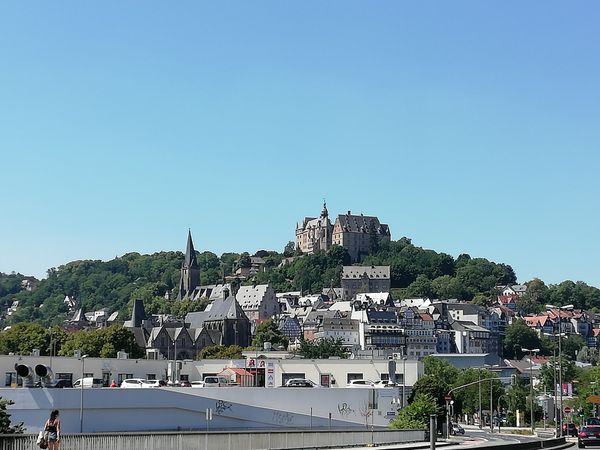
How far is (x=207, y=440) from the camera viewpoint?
31844mm

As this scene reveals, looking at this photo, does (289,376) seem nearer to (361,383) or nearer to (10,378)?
(361,383)

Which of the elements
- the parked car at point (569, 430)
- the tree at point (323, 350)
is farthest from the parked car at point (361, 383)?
the tree at point (323, 350)

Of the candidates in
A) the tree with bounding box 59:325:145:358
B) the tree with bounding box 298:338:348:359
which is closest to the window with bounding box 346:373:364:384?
the tree with bounding box 59:325:145:358

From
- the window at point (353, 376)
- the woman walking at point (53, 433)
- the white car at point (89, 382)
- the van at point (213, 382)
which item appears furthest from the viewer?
the window at point (353, 376)

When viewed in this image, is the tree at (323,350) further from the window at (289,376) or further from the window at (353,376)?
the window at (353,376)

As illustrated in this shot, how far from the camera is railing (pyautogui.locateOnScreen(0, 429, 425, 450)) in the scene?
27.1m

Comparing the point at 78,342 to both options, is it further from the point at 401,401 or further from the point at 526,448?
the point at 526,448

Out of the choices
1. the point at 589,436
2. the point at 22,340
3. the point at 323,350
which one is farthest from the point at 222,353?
the point at 589,436

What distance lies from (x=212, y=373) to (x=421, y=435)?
160ft

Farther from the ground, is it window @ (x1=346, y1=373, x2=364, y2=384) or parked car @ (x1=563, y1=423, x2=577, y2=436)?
window @ (x1=346, y1=373, x2=364, y2=384)

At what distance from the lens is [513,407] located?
140 m

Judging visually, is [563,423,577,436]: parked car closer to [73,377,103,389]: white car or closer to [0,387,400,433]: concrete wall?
[0,387,400,433]: concrete wall

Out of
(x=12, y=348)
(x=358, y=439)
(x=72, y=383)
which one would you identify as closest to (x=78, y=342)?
(x=12, y=348)

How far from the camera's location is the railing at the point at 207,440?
27.1 m
